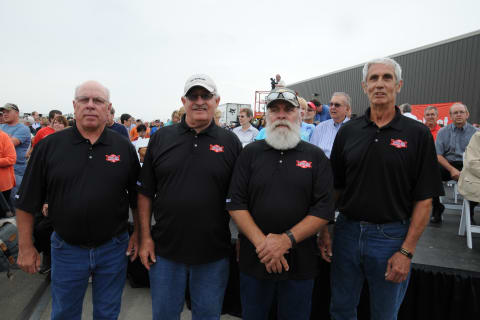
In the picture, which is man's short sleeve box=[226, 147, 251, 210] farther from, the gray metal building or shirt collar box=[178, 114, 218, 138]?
the gray metal building

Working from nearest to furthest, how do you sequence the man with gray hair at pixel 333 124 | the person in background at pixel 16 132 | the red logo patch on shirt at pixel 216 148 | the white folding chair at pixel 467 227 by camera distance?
the red logo patch on shirt at pixel 216 148 → the white folding chair at pixel 467 227 → the man with gray hair at pixel 333 124 → the person in background at pixel 16 132

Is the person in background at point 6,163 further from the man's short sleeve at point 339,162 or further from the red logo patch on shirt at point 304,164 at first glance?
the man's short sleeve at point 339,162

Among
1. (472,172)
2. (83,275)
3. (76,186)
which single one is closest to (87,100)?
(76,186)

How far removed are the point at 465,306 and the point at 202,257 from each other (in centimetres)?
225

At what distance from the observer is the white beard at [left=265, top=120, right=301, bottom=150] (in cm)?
172

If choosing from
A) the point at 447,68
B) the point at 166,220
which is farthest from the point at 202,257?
the point at 447,68

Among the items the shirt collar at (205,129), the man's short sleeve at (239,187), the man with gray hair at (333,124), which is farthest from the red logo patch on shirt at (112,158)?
the man with gray hair at (333,124)

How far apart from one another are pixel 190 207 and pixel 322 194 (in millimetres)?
812

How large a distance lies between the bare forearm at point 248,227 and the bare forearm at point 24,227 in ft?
4.41

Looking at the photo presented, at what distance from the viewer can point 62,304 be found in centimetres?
179

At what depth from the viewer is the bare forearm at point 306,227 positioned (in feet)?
5.24

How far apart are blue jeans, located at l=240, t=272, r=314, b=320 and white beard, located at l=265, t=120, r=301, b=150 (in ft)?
2.76

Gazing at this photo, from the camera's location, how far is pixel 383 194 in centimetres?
170

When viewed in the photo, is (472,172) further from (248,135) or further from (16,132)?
(16,132)
